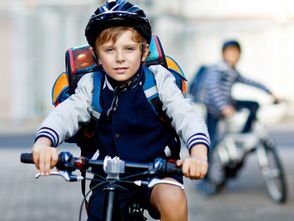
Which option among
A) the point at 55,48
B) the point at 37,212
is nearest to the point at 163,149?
the point at 37,212

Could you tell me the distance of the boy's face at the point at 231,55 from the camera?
1105cm

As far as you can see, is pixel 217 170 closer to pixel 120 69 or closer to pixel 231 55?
pixel 231 55

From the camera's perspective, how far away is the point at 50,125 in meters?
4.35

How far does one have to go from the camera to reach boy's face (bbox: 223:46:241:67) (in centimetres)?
1105

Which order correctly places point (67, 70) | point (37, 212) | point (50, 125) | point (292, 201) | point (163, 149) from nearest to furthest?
point (50, 125) < point (163, 149) < point (67, 70) < point (37, 212) < point (292, 201)

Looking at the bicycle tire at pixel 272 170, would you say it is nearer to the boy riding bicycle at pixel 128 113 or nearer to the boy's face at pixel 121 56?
the boy riding bicycle at pixel 128 113

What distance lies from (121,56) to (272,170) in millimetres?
6631

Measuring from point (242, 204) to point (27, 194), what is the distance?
7.71 ft

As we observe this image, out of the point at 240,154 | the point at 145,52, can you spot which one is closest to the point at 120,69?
the point at 145,52

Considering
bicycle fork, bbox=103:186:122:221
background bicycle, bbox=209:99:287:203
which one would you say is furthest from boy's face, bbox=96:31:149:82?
background bicycle, bbox=209:99:287:203

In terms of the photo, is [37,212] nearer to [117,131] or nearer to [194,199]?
[194,199]

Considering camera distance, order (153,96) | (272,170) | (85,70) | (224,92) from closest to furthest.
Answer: (153,96) → (85,70) → (272,170) → (224,92)

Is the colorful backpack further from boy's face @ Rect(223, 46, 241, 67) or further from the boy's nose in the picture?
boy's face @ Rect(223, 46, 241, 67)

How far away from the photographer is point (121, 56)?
14.4 ft
